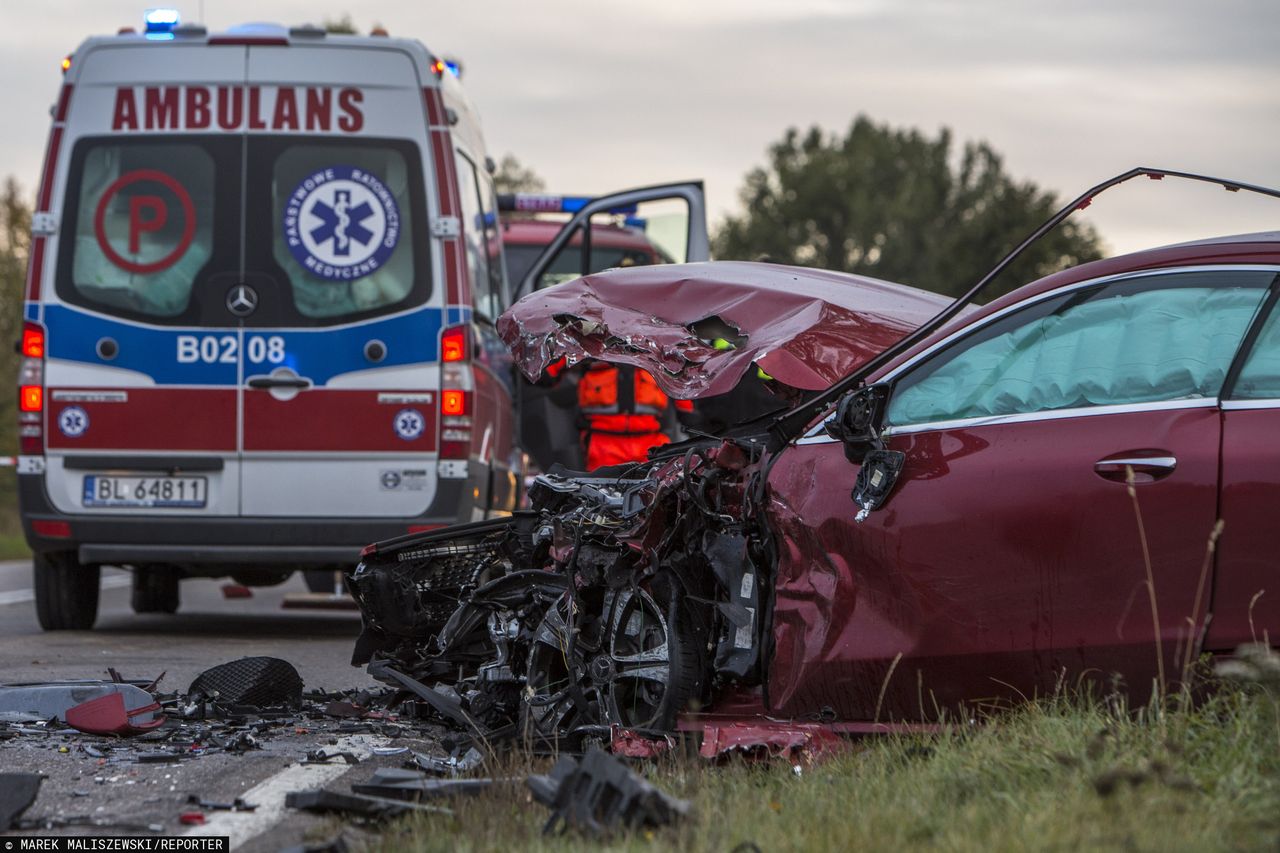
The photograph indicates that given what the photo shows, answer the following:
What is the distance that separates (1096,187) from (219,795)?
3009mm

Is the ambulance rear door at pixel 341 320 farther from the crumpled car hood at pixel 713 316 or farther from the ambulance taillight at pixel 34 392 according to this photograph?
the crumpled car hood at pixel 713 316

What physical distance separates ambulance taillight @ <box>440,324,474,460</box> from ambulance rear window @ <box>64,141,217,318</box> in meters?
1.34

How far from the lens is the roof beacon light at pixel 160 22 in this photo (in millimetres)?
9336

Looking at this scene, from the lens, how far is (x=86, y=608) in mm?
9961

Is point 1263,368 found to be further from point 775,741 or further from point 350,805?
point 350,805

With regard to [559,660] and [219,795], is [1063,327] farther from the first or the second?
[219,795]

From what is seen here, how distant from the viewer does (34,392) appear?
915 centimetres

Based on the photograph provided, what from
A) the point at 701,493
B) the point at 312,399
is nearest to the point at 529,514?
the point at 701,493

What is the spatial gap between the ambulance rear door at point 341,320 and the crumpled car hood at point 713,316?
266 centimetres

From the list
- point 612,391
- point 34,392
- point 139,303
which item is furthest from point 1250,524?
point 612,391

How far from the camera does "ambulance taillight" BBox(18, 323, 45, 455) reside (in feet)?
30.0

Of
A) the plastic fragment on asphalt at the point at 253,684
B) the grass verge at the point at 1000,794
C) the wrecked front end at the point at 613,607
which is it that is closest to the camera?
the grass verge at the point at 1000,794

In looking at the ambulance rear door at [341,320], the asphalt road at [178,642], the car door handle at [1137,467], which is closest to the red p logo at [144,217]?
the ambulance rear door at [341,320]

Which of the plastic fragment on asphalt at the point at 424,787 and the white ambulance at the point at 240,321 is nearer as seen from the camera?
the plastic fragment on asphalt at the point at 424,787
